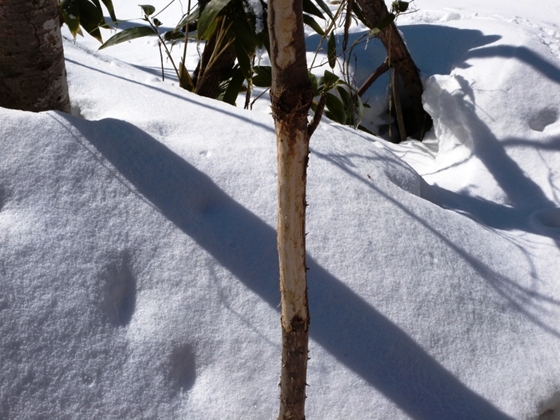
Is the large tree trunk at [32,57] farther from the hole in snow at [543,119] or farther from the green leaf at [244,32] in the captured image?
the hole in snow at [543,119]

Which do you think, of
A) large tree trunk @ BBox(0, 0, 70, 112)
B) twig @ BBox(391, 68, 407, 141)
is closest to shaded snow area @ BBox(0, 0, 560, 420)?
large tree trunk @ BBox(0, 0, 70, 112)

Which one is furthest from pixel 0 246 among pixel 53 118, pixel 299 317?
pixel 299 317

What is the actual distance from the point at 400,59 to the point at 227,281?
1500mm

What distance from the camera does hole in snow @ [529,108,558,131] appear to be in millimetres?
1839

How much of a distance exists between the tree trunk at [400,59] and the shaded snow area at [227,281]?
90 cm

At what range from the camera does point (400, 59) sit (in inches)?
88.0

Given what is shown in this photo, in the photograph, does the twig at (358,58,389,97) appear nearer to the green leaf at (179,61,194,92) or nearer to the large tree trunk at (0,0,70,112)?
the green leaf at (179,61,194,92)

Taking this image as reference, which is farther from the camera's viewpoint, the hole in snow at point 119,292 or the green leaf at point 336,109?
the green leaf at point 336,109

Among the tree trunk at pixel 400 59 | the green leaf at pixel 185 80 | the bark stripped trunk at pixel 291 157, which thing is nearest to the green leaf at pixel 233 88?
the green leaf at pixel 185 80

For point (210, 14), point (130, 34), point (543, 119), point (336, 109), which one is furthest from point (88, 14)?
point (543, 119)

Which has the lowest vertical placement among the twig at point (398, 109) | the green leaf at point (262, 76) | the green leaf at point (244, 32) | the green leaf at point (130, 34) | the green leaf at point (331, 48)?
the twig at point (398, 109)

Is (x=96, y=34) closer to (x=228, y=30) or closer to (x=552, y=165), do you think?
(x=228, y=30)

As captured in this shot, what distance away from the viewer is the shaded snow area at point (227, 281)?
0.94 meters

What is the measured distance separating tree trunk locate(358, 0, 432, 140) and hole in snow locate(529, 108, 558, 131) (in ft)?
1.76
